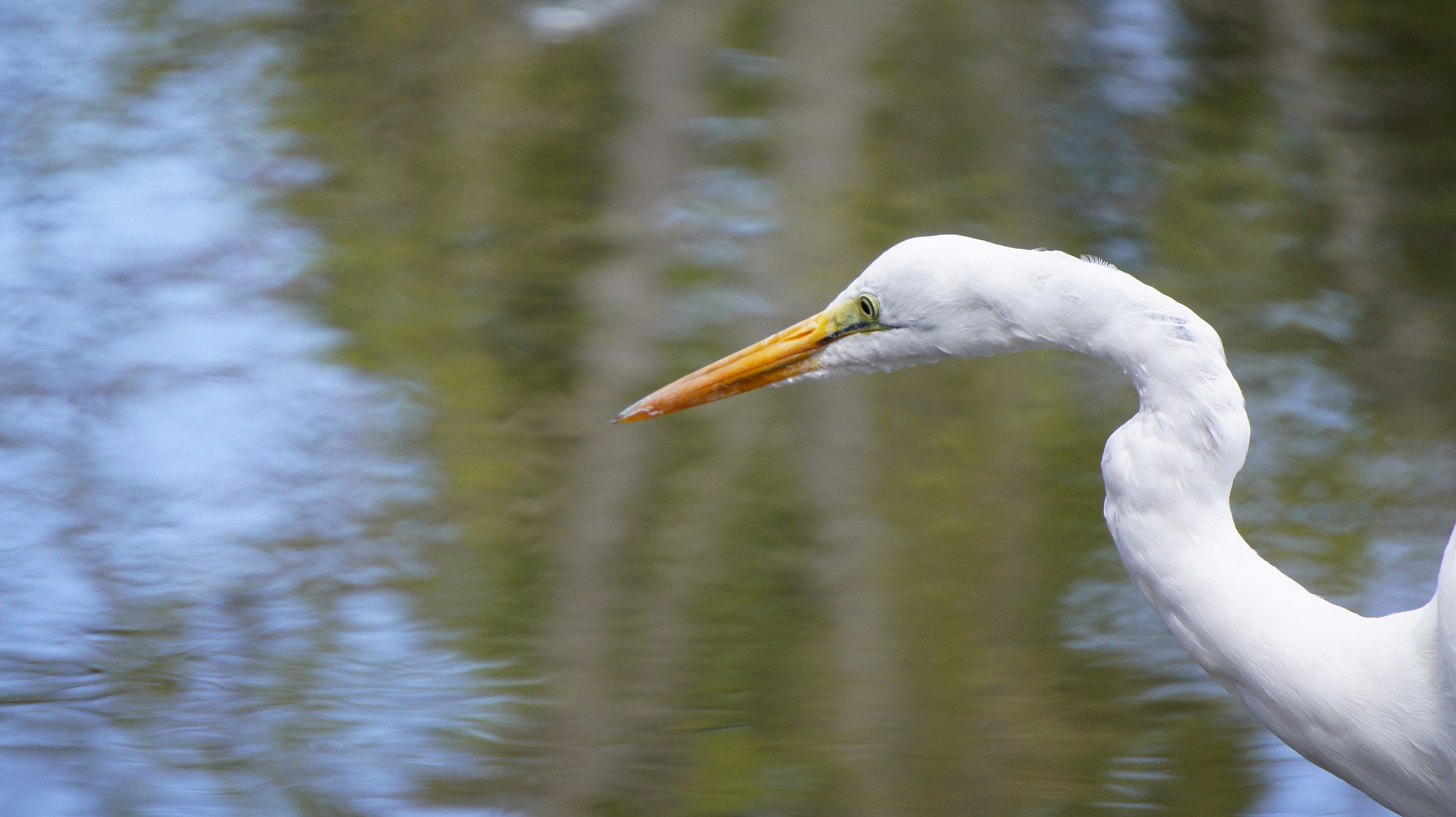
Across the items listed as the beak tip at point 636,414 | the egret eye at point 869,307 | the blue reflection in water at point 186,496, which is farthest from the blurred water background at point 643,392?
the egret eye at point 869,307

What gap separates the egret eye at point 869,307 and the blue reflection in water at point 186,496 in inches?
42.6

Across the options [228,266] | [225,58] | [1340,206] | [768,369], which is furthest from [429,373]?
[1340,206]

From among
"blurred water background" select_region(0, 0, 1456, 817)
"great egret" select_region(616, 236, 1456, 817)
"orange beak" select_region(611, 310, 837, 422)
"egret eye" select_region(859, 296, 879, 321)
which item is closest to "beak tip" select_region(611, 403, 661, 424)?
"orange beak" select_region(611, 310, 837, 422)

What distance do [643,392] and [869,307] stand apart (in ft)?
4.79

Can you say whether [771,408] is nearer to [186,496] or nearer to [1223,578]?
[186,496]

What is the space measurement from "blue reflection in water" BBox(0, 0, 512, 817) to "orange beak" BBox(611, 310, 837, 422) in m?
0.80

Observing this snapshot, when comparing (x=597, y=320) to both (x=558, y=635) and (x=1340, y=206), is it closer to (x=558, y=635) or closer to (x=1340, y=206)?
(x=558, y=635)

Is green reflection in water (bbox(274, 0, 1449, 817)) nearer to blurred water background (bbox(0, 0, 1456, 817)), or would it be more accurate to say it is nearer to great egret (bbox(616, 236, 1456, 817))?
blurred water background (bbox(0, 0, 1456, 817))

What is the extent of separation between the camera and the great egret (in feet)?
4.06

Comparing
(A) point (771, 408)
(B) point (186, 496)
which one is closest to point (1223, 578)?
(A) point (771, 408)

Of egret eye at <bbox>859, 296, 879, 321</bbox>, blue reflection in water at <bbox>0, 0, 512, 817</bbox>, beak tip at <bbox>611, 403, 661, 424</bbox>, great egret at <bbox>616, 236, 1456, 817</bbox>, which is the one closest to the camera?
great egret at <bbox>616, 236, 1456, 817</bbox>

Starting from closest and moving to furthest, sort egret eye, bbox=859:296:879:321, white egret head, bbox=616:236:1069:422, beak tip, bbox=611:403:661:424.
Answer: white egret head, bbox=616:236:1069:422, egret eye, bbox=859:296:879:321, beak tip, bbox=611:403:661:424

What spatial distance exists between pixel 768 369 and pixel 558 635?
941 millimetres

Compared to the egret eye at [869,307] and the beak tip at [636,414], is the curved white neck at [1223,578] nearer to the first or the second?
Answer: the egret eye at [869,307]
